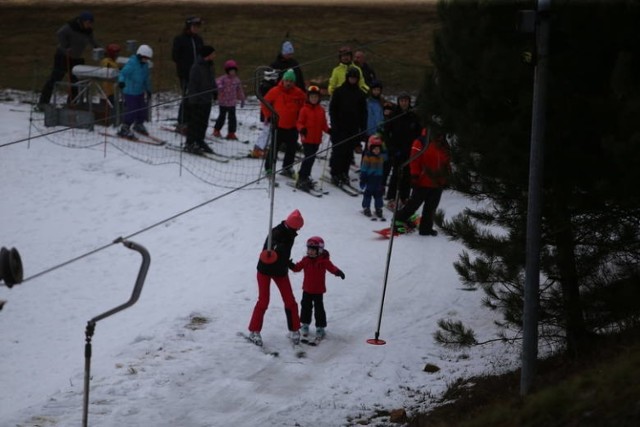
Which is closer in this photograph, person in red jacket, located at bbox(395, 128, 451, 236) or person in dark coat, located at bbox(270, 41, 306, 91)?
person in red jacket, located at bbox(395, 128, 451, 236)

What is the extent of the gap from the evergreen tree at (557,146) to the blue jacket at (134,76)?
10.4 meters

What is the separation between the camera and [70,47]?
2295 centimetres

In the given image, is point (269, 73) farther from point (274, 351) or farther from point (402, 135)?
point (402, 135)

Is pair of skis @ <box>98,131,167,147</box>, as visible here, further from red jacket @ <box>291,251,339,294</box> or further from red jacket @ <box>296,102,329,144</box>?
red jacket @ <box>291,251,339,294</box>

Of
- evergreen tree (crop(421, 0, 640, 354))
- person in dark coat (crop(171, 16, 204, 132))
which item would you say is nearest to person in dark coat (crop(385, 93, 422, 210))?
person in dark coat (crop(171, 16, 204, 132))

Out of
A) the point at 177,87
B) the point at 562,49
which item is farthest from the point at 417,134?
the point at 177,87

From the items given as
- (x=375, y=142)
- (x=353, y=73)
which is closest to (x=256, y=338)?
(x=375, y=142)

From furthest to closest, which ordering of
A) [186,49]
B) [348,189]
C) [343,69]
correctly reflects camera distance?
[186,49]
[343,69]
[348,189]

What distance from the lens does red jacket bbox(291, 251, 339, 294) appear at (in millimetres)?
14016

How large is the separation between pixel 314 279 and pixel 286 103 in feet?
21.1

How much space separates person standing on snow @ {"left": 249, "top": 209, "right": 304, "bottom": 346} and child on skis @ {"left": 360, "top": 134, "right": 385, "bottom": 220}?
503 cm

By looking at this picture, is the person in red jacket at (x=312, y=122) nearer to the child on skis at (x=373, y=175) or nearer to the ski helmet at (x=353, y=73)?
the ski helmet at (x=353, y=73)

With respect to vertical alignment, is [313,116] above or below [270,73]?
below

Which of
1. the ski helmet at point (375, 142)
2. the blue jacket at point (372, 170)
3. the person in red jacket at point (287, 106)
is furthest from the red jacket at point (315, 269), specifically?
the person in red jacket at point (287, 106)
